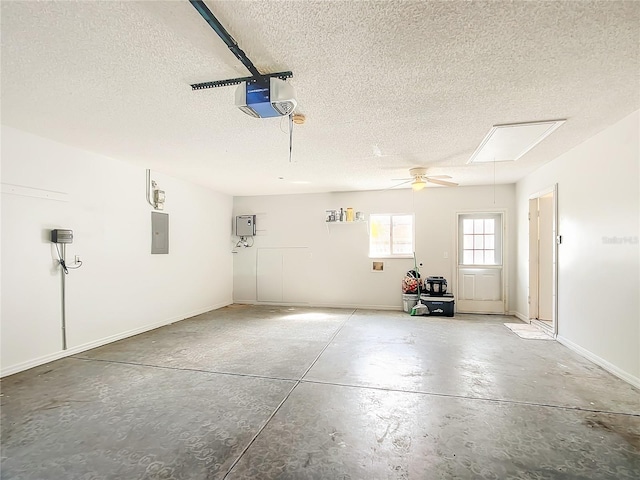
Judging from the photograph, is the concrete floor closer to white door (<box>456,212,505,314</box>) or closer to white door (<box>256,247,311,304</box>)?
white door (<box>456,212,505,314</box>)

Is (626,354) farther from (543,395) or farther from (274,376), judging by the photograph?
(274,376)

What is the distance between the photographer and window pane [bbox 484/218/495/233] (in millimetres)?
6164

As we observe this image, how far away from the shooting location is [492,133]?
10.8ft

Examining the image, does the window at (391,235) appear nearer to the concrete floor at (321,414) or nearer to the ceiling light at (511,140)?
the ceiling light at (511,140)

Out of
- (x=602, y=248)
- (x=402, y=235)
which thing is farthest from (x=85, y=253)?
(x=602, y=248)

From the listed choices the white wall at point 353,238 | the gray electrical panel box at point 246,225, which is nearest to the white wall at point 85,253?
the gray electrical panel box at point 246,225

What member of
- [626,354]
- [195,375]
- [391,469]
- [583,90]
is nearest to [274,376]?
[195,375]

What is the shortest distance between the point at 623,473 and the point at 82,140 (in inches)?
210

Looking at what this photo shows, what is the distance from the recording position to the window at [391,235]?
655 centimetres

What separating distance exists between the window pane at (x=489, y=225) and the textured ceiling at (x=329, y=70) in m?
2.55

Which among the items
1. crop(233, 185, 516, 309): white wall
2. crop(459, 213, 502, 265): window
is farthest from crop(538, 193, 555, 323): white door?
crop(459, 213, 502, 265): window

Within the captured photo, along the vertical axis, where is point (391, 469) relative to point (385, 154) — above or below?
below

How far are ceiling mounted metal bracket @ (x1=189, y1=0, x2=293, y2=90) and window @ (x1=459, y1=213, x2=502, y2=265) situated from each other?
526cm

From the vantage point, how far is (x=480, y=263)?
20.3 feet
